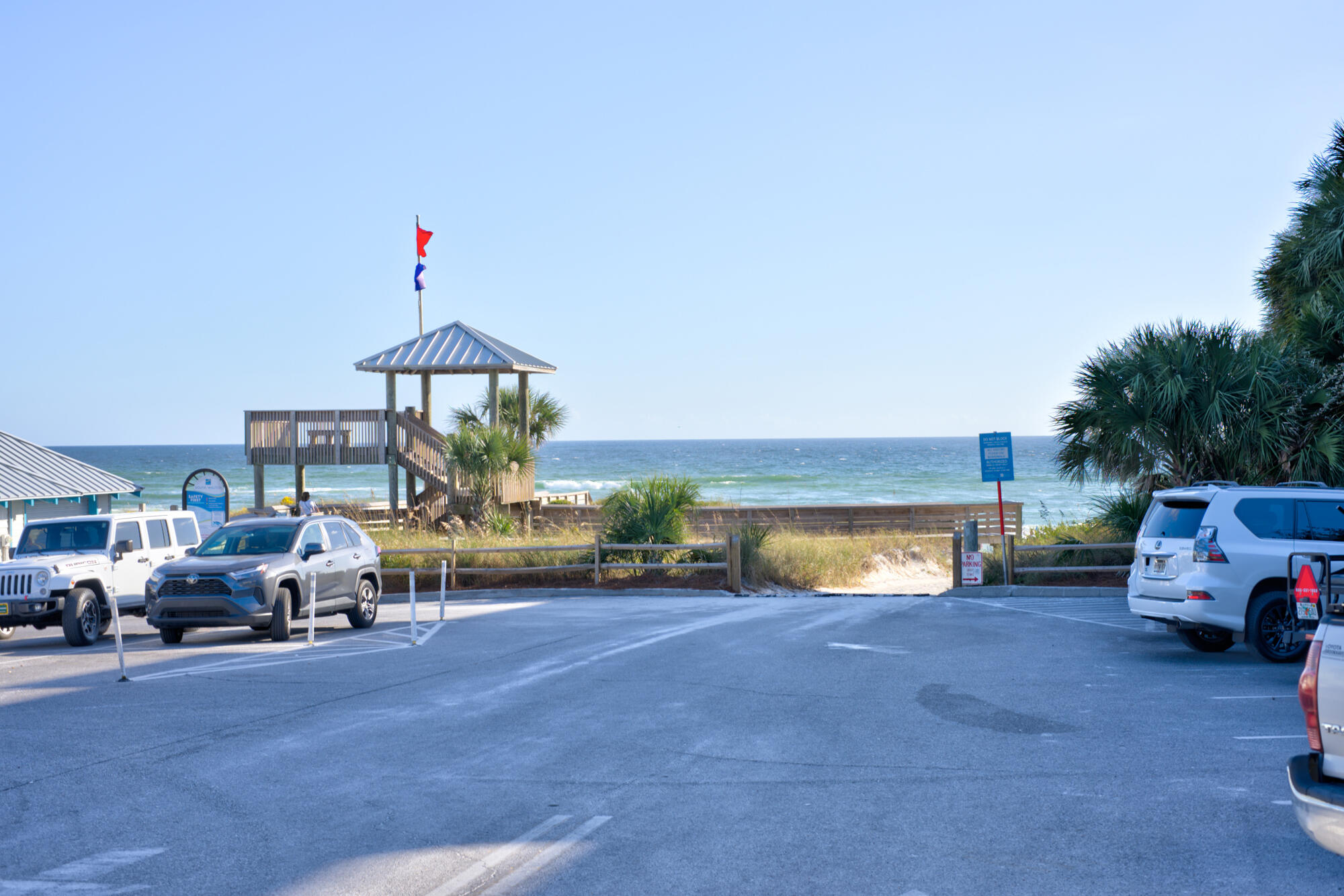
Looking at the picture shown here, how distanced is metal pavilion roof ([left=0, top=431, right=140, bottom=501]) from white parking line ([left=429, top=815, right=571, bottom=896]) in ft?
73.6

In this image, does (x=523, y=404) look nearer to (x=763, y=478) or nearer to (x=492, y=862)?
(x=492, y=862)

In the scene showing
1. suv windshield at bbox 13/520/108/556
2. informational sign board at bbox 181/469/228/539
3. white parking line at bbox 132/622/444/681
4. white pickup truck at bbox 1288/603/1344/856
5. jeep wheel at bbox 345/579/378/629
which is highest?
informational sign board at bbox 181/469/228/539

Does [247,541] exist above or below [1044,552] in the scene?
above

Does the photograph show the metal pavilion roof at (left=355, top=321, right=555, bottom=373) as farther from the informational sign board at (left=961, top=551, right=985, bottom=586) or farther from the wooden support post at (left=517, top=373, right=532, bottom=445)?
the informational sign board at (left=961, top=551, right=985, bottom=586)

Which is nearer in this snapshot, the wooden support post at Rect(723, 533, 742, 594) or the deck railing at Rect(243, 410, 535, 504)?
the wooden support post at Rect(723, 533, 742, 594)

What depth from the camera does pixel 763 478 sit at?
93.3m

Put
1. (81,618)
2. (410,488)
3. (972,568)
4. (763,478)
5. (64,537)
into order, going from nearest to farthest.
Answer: (81,618) < (64,537) < (972,568) < (410,488) < (763,478)

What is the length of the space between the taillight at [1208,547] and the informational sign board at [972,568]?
8.64m

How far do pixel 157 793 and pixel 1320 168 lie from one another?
73.7 ft

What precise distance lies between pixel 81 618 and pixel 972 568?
14.6 meters

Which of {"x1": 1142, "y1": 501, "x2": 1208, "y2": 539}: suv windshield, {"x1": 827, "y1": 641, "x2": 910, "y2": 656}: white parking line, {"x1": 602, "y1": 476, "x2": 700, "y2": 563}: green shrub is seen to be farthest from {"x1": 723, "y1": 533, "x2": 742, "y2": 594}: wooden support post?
{"x1": 1142, "y1": 501, "x2": 1208, "y2": 539}: suv windshield

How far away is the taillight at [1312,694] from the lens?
4.83 metres

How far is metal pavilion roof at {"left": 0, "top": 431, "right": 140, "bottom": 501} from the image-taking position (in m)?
25.3

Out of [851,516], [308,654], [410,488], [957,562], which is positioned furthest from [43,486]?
[851,516]
